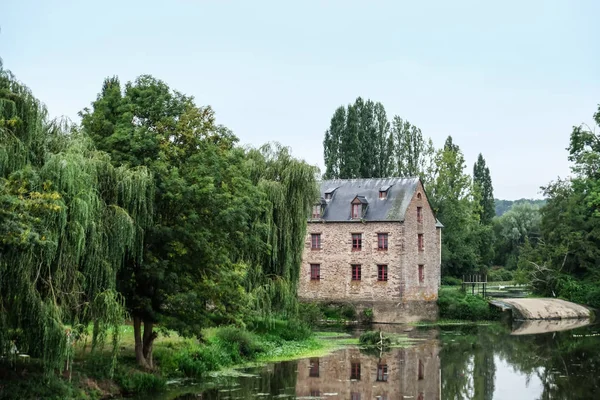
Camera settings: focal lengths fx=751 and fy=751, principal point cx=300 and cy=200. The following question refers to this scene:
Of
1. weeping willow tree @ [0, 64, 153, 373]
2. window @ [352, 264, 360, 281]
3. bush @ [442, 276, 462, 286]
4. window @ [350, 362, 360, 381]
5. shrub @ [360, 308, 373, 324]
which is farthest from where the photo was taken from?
bush @ [442, 276, 462, 286]

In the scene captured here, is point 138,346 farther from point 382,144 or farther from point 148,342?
point 382,144

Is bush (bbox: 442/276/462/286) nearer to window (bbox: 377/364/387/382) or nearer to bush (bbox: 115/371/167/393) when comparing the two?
window (bbox: 377/364/387/382)

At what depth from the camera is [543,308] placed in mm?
48031

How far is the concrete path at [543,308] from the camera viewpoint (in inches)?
1858

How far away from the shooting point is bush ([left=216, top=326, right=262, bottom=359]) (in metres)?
26.8

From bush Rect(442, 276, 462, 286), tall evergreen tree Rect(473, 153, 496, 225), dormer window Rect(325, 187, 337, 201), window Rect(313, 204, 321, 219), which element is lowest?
bush Rect(442, 276, 462, 286)

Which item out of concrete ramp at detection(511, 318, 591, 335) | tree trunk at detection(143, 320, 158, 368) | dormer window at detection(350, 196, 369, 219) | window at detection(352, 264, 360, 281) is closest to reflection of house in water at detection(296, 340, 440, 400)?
tree trunk at detection(143, 320, 158, 368)

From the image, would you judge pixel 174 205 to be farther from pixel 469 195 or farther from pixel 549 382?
pixel 469 195

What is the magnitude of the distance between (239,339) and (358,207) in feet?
72.2

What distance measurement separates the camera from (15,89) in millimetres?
16734

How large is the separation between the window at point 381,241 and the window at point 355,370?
20416 mm

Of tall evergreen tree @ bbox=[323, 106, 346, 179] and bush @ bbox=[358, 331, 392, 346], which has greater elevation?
tall evergreen tree @ bbox=[323, 106, 346, 179]

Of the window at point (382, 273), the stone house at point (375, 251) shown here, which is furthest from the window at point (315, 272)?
the window at point (382, 273)

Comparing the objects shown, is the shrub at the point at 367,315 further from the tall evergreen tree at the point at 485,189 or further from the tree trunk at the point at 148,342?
the tall evergreen tree at the point at 485,189
